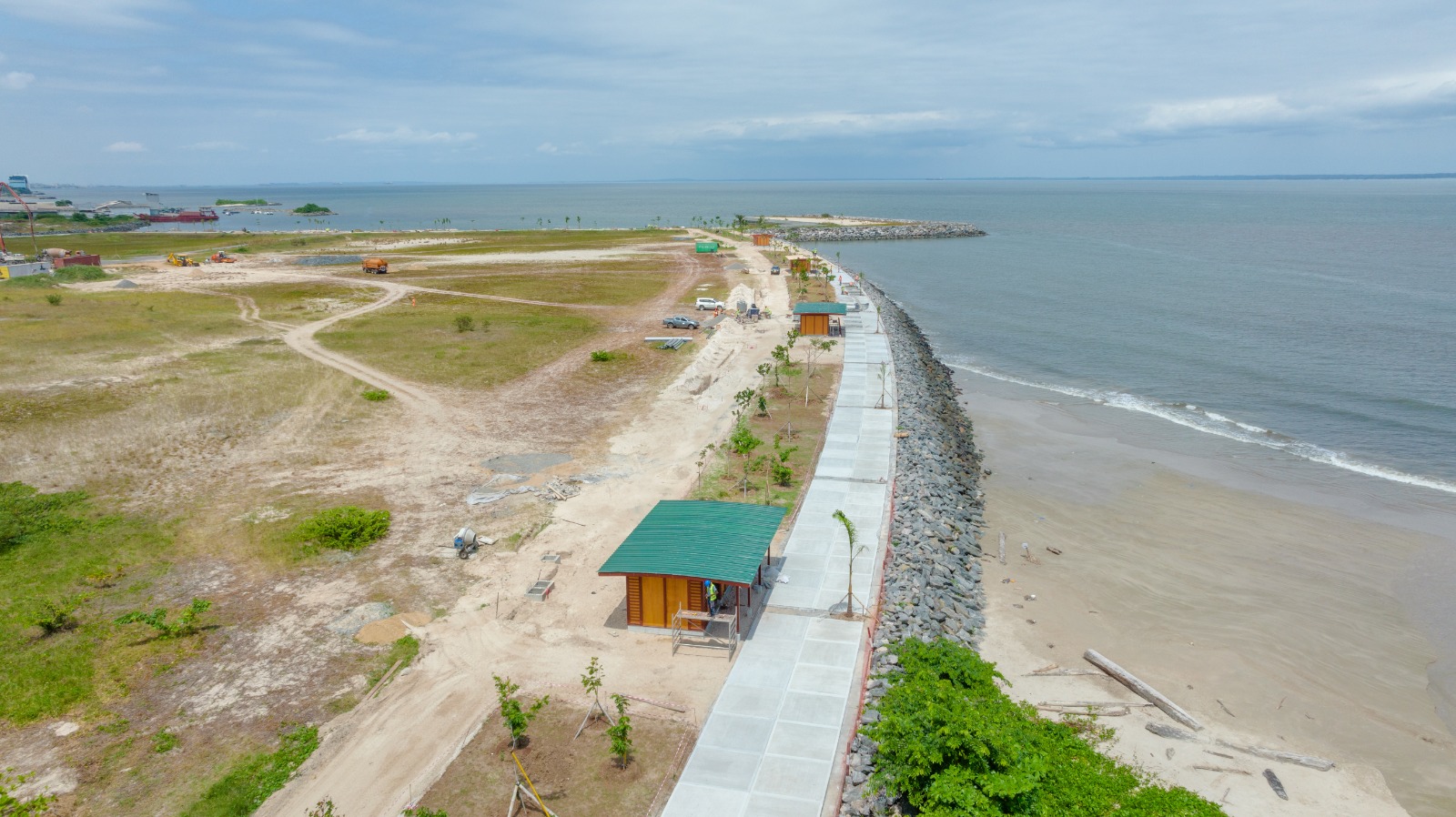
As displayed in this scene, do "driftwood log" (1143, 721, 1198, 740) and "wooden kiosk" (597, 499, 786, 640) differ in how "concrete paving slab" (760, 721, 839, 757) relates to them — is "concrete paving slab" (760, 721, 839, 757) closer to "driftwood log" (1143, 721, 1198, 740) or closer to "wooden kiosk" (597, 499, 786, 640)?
"wooden kiosk" (597, 499, 786, 640)

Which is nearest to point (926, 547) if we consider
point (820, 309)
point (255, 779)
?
point (255, 779)

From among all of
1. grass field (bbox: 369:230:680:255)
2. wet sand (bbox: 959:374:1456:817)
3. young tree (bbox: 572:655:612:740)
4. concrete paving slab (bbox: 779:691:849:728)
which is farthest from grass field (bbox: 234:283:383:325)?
concrete paving slab (bbox: 779:691:849:728)

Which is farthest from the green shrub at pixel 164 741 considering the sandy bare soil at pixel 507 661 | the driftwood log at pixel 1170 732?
the driftwood log at pixel 1170 732

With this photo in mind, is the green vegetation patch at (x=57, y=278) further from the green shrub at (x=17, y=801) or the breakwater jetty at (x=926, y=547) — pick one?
the breakwater jetty at (x=926, y=547)

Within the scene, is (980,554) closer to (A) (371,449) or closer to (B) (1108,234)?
(A) (371,449)

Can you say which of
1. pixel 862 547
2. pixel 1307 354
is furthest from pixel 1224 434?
pixel 862 547

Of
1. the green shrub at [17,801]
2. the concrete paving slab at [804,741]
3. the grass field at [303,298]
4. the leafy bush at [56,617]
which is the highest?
the grass field at [303,298]
